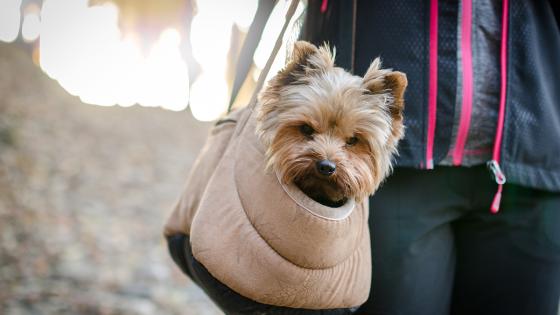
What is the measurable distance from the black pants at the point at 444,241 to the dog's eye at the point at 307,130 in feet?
1.36

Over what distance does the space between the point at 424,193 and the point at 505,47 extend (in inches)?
28.5

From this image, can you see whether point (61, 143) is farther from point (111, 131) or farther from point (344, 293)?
point (344, 293)

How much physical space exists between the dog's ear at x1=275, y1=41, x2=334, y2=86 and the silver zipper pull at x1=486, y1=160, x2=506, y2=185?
810 mm

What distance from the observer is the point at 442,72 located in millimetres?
2189

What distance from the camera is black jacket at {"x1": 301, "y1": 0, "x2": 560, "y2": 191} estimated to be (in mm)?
2189

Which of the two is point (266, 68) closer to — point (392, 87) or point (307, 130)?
point (307, 130)

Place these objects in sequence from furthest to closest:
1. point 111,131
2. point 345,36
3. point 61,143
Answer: point 111,131, point 61,143, point 345,36

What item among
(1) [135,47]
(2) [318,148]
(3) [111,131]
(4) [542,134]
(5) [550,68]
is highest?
(5) [550,68]

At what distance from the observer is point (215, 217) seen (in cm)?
200

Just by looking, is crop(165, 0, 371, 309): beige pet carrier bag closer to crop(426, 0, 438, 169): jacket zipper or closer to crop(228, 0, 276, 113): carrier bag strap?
crop(228, 0, 276, 113): carrier bag strap

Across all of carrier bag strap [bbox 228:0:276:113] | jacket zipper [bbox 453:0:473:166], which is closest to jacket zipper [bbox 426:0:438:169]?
jacket zipper [bbox 453:0:473:166]

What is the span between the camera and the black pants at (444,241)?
221 centimetres

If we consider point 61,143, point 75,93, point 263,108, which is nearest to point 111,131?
point 75,93

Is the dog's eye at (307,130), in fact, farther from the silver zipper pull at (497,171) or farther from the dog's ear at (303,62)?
the silver zipper pull at (497,171)
